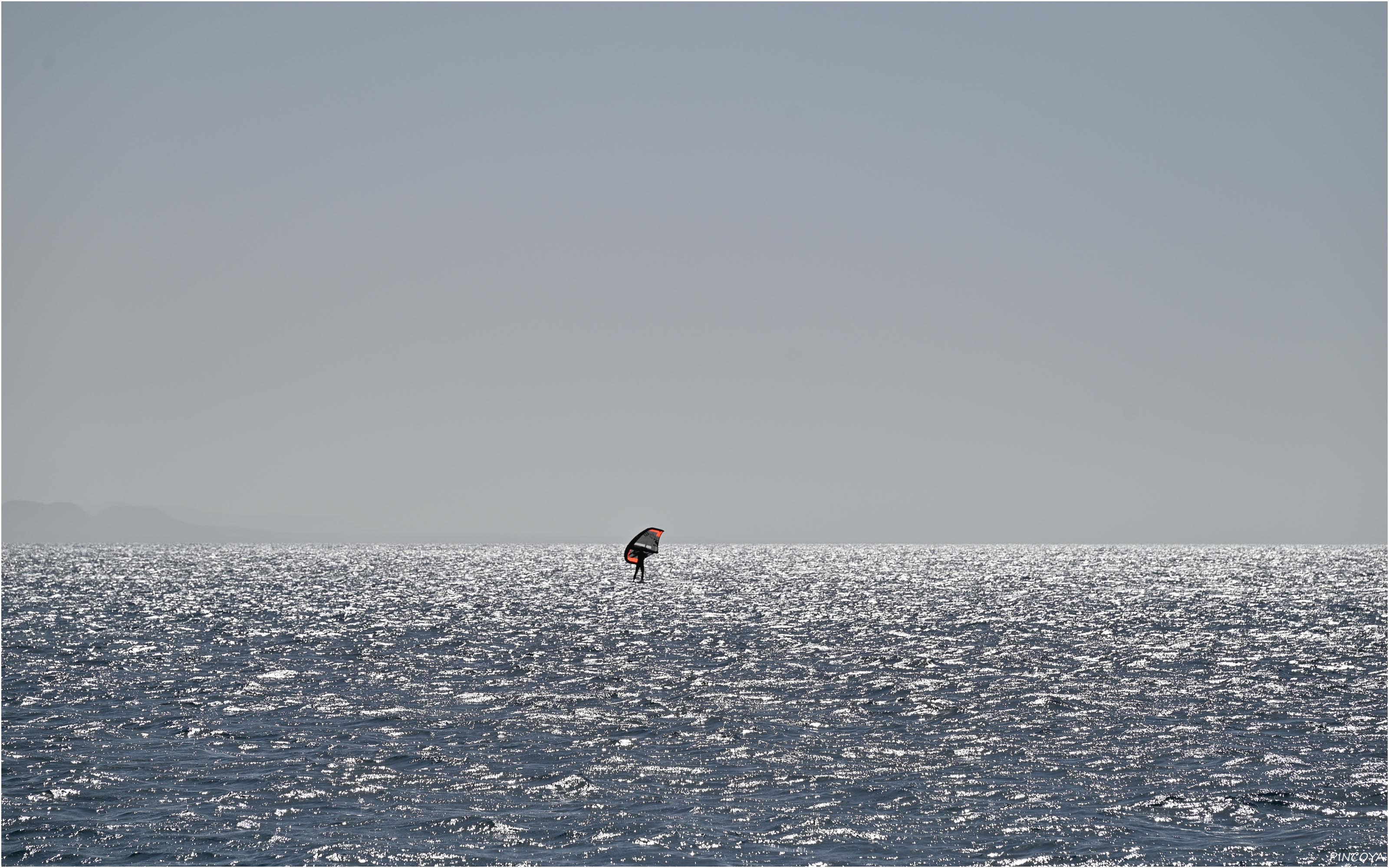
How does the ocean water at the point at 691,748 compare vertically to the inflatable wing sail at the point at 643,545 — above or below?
below

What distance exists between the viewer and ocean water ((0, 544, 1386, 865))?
36688 mm

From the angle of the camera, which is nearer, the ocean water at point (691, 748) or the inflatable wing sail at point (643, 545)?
the ocean water at point (691, 748)

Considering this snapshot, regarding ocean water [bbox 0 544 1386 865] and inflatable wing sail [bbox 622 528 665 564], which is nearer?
ocean water [bbox 0 544 1386 865]

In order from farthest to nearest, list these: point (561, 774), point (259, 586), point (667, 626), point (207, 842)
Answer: point (259, 586) < point (667, 626) < point (561, 774) < point (207, 842)

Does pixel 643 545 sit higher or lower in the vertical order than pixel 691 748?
higher

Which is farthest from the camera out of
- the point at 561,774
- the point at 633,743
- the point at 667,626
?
the point at 667,626

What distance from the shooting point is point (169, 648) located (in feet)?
284

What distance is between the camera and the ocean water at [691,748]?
36.7m

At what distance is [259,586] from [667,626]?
100 m

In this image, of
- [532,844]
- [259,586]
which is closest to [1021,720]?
[532,844]

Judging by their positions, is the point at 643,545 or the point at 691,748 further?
the point at 643,545

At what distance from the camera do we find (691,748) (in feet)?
163

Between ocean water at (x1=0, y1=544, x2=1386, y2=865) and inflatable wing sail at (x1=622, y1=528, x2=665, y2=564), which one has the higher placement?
inflatable wing sail at (x1=622, y1=528, x2=665, y2=564)

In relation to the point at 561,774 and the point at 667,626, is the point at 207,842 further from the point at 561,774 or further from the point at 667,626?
the point at 667,626
